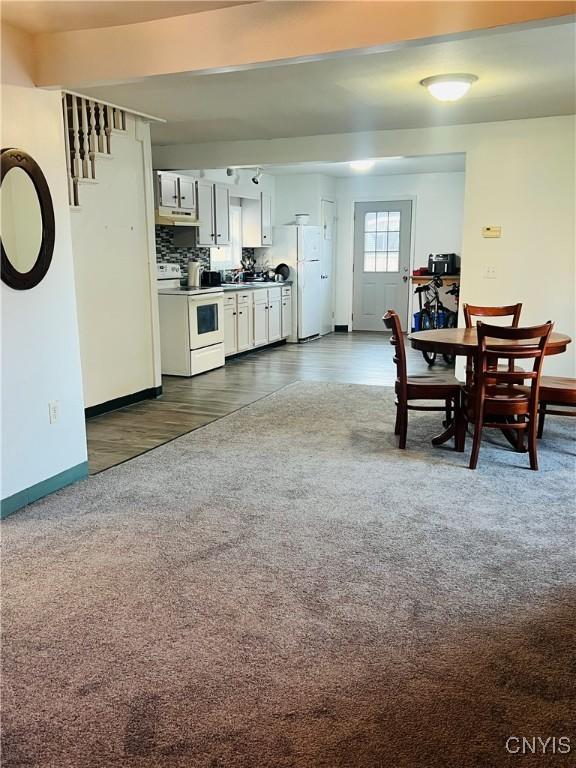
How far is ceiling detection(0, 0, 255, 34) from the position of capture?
279 centimetres

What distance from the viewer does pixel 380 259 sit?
10336 millimetres

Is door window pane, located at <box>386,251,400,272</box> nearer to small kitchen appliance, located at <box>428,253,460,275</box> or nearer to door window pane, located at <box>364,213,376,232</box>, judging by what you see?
door window pane, located at <box>364,213,376,232</box>

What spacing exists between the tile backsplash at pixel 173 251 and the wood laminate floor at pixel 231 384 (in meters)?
1.39

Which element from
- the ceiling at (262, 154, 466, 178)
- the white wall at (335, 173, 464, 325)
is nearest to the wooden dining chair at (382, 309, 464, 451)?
the ceiling at (262, 154, 466, 178)

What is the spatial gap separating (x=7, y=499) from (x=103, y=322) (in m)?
2.27

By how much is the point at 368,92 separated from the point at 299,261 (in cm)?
490

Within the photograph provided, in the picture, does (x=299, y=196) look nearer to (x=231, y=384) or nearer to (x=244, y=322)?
(x=244, y=322)

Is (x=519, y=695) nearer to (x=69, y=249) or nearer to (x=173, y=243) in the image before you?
(x=69, y=249)

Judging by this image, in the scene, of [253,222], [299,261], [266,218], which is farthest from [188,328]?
[266,218]

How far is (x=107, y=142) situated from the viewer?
202 inches

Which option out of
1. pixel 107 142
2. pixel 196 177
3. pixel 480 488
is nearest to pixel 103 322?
pixel 107 142

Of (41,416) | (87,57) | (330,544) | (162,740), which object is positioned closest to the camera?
(162,740)

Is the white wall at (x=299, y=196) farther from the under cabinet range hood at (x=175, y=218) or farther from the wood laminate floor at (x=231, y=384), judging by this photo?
the under cabinet range hood at (x=175, y=218)

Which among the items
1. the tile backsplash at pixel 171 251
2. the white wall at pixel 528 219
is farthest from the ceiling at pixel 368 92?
the tile backsplash at pixel 171 251
